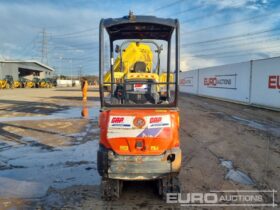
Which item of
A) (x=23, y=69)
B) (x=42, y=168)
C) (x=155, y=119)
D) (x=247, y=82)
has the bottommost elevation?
(x=42, y=168)

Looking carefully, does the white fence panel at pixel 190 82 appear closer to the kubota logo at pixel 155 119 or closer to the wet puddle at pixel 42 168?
the wet puddle at pixel 42 168

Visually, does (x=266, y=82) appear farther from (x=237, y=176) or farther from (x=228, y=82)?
(x=237, y=176)

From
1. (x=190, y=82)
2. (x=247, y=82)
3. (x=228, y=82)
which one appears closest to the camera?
(x=247, y=82)

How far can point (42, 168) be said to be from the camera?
659 cm

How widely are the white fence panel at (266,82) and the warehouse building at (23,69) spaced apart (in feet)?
197

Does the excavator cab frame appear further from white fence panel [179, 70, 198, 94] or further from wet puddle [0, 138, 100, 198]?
white fence panel [179, 70, 198, 94]

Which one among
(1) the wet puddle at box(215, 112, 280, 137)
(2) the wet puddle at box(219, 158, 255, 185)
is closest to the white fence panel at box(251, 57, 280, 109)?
(1) the wet puddle at box(215, 112, 280, 137)

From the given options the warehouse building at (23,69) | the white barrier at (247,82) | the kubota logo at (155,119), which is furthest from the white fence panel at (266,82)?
the warehouse building at (23,69)

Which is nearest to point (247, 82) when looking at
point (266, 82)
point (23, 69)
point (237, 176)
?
point (266, 82)

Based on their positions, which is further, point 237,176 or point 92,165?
point 92,165

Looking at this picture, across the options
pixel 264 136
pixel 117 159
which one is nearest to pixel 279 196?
pixel 117 159

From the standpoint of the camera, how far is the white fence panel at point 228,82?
21.8 meters

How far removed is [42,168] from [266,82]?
15766 millimetres

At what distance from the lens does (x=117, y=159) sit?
4.61m
